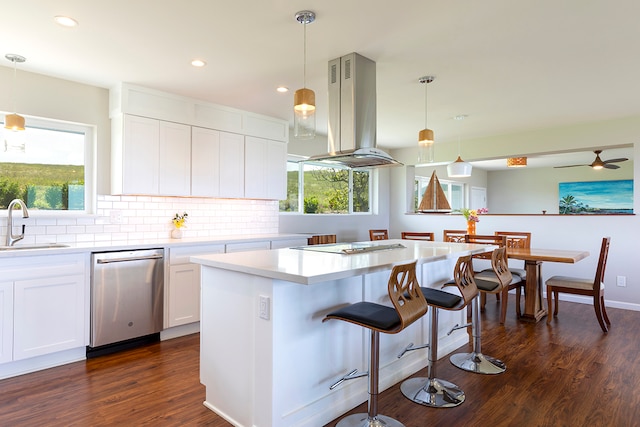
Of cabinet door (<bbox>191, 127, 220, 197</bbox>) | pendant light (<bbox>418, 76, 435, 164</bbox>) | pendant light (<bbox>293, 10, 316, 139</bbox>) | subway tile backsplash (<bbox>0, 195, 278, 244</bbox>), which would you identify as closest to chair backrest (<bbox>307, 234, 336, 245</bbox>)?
subway tile backsplash (<bbox>0, 195, 278, 244</bbox>)

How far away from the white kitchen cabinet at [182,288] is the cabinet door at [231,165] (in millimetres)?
918

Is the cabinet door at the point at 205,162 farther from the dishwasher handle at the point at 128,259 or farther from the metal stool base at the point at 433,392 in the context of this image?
the metal stool base at the point at 433,392

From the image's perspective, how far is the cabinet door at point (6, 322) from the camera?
2670 millimetres

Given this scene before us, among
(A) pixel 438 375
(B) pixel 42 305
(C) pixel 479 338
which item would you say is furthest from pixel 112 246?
(C) pixel 479 338

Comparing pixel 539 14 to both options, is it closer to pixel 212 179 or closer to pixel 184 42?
pixel 184 42

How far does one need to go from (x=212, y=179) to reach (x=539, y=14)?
133 inches

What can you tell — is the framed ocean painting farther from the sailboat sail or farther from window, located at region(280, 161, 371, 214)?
window, located at region(280, 161, 371, 214)

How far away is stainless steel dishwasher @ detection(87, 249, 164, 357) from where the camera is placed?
3.12 metres

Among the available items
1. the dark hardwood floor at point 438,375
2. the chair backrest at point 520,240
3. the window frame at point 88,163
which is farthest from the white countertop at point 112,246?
the chair backrest at point 520,240

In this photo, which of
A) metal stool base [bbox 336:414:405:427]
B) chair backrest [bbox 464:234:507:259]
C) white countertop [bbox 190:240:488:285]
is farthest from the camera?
chair backrest [bbox 464:234:507:259]

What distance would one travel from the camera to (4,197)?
10.7 ft

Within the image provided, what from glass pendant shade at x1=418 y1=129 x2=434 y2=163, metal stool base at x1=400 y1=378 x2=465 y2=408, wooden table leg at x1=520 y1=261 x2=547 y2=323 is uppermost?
glass pendant shade at x1=418 y1=129 x2=434 y2=163

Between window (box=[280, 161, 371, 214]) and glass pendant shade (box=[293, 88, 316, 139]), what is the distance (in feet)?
8.45

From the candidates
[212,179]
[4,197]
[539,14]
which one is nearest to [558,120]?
[539,14]
